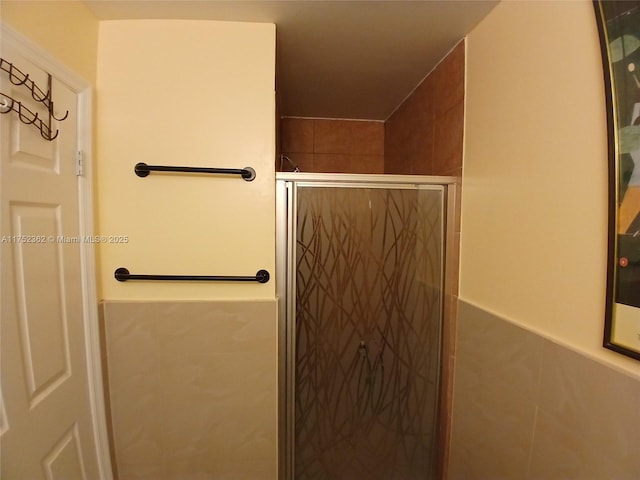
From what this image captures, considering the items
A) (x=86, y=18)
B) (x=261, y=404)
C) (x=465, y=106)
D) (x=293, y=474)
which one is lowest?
(x=293, y=474)

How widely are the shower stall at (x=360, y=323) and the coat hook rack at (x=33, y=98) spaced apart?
732mm

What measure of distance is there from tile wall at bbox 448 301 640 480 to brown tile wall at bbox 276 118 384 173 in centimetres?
140

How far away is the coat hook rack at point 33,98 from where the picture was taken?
663 millimetres

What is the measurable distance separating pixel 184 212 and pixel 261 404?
86cm

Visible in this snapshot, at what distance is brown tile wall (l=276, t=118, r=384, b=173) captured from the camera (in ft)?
6.74

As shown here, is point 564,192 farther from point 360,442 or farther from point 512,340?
point 360,442

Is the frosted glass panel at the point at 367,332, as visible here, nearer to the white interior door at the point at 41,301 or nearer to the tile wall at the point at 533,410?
the tile wall at the point at 533,410

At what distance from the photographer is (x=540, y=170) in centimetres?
78

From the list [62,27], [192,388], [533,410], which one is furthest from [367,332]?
[62,27]

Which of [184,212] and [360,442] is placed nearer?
[184,212]

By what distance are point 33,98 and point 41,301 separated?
0.58 meters

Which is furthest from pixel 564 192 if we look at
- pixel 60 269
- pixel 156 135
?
pixel 60 269

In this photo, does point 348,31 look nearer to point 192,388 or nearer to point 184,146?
point 184,146

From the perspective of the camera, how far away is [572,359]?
2.28 ft
